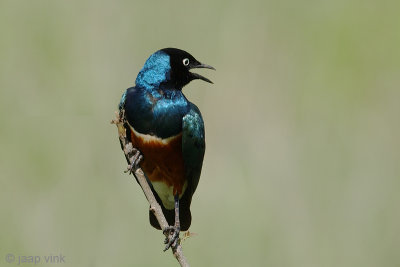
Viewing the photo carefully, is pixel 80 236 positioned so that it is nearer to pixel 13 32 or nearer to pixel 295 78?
pixel 13 32

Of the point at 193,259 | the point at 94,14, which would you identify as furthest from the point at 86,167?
the point at 94,14

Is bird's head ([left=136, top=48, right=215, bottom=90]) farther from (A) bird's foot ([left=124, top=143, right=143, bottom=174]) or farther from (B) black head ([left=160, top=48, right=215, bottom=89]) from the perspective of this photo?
(A) bird's foot ([left=124, top=143, right=143, bottom=174])

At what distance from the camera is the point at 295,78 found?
817cm

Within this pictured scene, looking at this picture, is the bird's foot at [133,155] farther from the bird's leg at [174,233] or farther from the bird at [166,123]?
the bird's leg at [174,233]

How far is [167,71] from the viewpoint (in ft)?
18.9

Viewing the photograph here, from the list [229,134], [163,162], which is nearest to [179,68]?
[163,162]

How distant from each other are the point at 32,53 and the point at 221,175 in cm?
201

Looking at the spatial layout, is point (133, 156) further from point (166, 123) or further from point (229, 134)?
point (229, 134)

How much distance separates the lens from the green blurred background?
22.3 ft

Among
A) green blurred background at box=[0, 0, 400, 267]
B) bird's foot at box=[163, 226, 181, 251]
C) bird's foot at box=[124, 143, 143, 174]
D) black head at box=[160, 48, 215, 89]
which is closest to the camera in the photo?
bird's foot at box=[124, 143, 143, 174]

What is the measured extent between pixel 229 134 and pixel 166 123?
2.07 m

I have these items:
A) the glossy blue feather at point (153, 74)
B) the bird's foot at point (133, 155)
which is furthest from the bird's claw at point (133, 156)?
the glossy blue feather at point (153, 74)

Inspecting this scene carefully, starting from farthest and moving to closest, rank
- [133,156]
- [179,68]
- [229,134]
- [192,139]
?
[229,134] < [179,68] < [192,139] < [133,156]

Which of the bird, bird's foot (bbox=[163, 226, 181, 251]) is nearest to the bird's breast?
the bird
